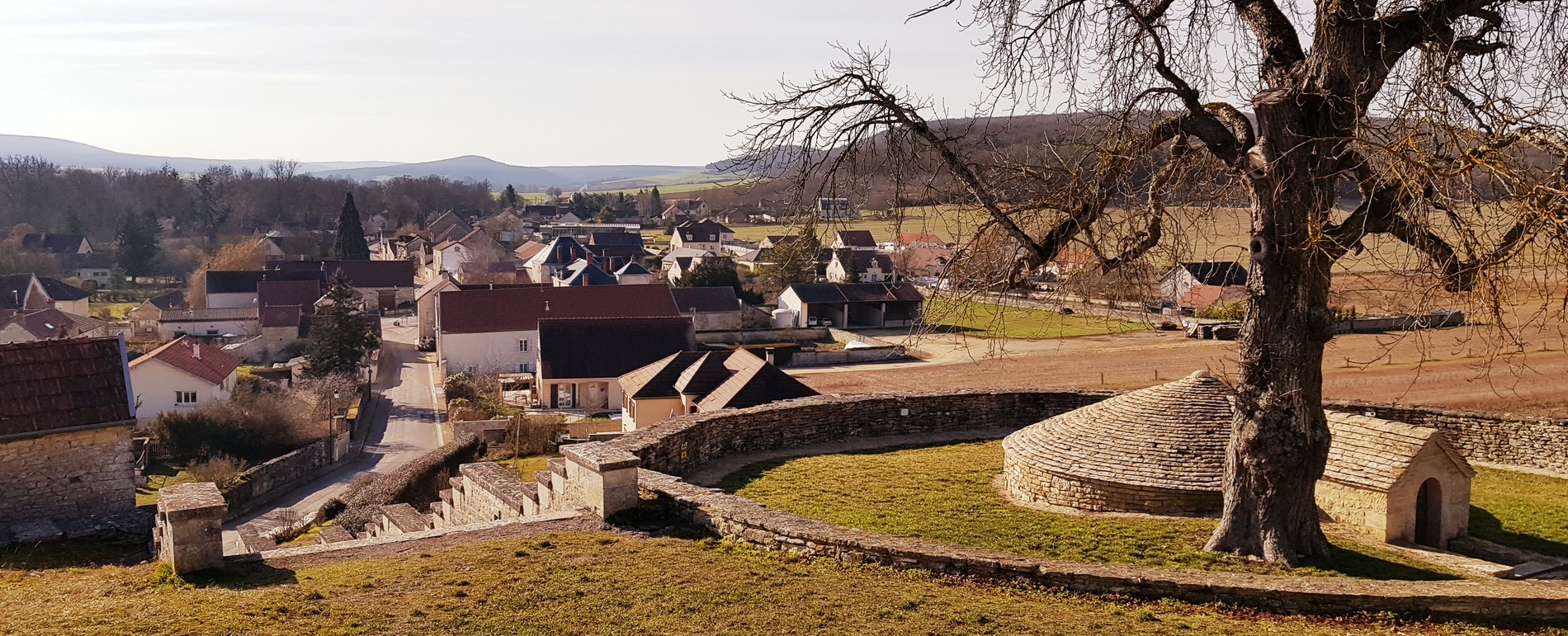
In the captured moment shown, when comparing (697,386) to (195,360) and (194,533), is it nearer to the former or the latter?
(194,533)

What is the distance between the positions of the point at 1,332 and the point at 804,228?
217 feet

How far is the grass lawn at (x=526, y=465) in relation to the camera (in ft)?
71.3

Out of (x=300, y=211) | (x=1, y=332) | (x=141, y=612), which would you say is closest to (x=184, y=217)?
(x=300, y=211)

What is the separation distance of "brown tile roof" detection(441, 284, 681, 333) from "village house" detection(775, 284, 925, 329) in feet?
32.7

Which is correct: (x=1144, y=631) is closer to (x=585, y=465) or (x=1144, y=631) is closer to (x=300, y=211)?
(x=585, y=465)

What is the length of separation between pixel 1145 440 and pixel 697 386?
20527mm

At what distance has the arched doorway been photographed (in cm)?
1270

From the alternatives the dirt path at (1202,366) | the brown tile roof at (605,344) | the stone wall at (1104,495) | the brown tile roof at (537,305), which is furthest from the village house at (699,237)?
the stone wall at (1104,495)

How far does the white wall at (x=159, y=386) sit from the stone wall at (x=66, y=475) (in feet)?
105

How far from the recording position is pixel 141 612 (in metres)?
8.88

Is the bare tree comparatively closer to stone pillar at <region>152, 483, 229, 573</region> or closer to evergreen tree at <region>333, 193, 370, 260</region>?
stone pillar at <region>152, 483, 229, 573</region>

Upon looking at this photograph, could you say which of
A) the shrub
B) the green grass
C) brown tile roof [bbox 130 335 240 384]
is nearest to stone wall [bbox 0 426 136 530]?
the green grass

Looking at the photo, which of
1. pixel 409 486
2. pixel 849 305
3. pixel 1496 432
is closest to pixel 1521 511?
pixel 1496 432

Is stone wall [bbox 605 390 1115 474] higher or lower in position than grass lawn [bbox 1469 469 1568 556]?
higher
